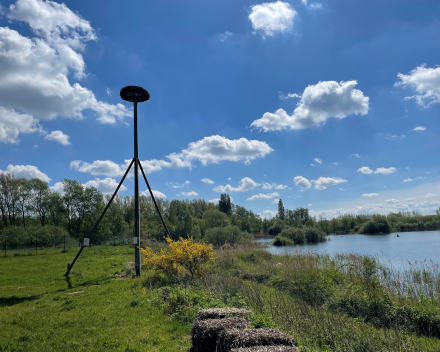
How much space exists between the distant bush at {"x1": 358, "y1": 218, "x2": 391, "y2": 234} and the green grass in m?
56.1

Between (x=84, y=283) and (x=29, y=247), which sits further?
(x=29, y=247)

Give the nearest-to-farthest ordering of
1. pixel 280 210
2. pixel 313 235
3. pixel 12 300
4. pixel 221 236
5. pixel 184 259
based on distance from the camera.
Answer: pixel 12 300 → pixel 184 259 → pixel 221 236 → pixel 313 235 → pixel 280 210

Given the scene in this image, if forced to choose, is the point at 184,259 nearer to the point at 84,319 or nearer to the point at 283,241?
the point at 84,319

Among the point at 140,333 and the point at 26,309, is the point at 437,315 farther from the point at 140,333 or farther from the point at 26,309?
the point at 26,309

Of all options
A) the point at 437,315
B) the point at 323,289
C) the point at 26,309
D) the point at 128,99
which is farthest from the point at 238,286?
the point at 128,99

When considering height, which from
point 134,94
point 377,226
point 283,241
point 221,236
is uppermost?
point 134,94

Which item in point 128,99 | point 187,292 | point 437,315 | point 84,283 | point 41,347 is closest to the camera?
point 41,347

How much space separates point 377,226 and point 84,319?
195 ft

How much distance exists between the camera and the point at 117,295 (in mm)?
9188

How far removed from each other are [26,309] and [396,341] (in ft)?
32.6

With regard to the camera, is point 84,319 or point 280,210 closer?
point 84,319

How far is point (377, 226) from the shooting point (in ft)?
174

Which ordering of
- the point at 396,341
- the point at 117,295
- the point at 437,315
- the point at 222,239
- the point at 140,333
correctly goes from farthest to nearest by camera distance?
the point at 222,239, the point at 117,295, the point at 437,315, the point at 140,333, the point at 396,341

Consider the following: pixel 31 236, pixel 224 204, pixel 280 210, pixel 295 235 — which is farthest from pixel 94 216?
pixel 280 210
